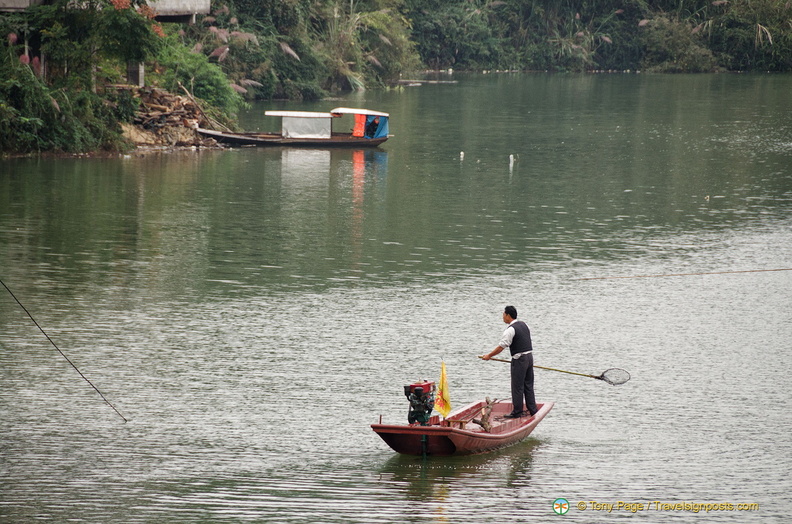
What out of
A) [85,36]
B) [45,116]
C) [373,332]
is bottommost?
[373,332]

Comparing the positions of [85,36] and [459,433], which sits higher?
[85,36]

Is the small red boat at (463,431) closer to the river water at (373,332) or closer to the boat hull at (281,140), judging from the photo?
the river water at (373,332)

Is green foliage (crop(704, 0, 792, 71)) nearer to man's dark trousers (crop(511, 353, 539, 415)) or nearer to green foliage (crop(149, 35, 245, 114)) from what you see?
green foliage (crop(149, 35, 245, 114))


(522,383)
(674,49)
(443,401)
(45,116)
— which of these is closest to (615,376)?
(522,383)

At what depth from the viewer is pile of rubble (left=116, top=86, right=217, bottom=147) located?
4438 centimetres

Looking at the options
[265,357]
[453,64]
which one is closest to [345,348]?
[265,357]

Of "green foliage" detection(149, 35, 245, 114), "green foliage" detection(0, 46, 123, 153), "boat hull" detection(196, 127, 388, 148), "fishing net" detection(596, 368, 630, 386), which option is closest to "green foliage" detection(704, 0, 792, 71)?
"boat hull" detection(196, 127, 388, 148)

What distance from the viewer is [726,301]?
958 inches

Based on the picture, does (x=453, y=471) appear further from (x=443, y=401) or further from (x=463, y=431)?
(x=443, y=401)

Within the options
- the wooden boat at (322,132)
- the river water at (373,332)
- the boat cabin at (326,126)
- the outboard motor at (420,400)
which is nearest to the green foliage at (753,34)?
the river water at (373,332)

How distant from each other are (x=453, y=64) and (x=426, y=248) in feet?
264

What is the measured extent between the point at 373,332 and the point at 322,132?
2823 cm

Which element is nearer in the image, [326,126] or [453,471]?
[453,471]

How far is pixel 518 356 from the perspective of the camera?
52.7 feet
